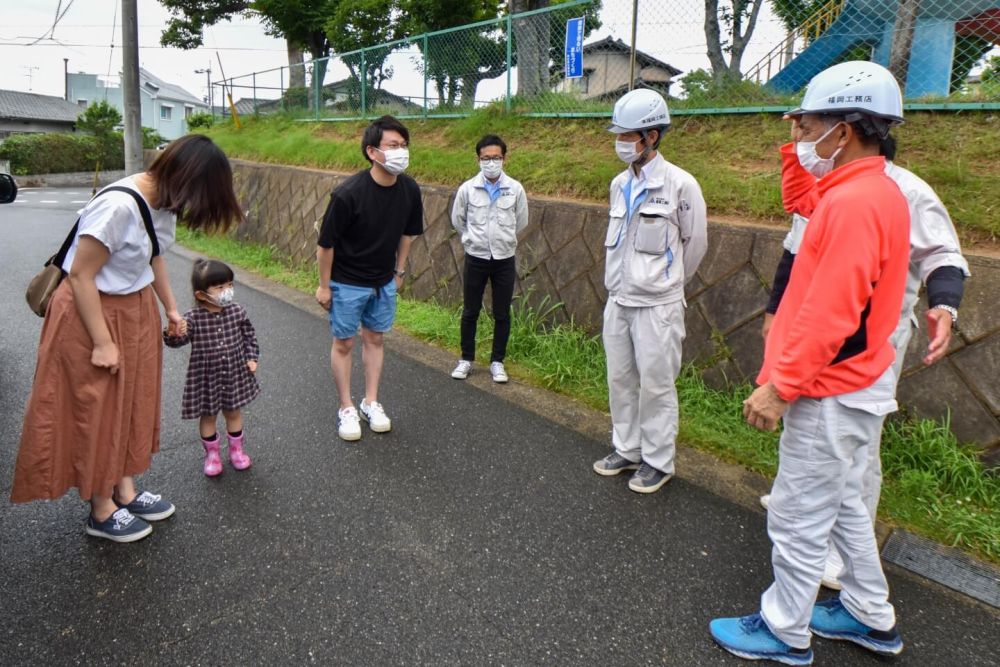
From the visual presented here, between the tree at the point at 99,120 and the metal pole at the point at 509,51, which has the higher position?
the tree at the point at 99,120

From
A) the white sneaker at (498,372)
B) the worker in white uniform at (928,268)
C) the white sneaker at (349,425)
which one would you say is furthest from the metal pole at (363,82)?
the worker in white uniform at (928,268)

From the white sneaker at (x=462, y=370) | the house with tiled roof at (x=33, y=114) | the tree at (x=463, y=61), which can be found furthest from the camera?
the house with tiled roof at (x=33, y=114)

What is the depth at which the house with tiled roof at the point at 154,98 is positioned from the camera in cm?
4691

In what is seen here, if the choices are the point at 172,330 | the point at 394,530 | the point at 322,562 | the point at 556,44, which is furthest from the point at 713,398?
the point at 556,44

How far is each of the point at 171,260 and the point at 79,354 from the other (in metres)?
8.00

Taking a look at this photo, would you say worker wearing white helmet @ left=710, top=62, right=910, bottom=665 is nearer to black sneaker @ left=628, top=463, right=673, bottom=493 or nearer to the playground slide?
black sneaker @ left=628, top=463, right=673, bottom=493

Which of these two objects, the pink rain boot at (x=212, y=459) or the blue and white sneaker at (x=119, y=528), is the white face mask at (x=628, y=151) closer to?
the pink rain boot at (x=212, y=459)

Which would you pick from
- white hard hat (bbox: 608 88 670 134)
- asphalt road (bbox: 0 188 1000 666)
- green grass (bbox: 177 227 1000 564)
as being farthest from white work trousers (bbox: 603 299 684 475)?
white hard hat (bbox: 608 88 670 134)

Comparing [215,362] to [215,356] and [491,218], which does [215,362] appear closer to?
[215,356]

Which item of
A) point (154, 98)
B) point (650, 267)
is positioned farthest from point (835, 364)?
point (154, 98)

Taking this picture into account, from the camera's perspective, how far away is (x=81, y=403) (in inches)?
95.6

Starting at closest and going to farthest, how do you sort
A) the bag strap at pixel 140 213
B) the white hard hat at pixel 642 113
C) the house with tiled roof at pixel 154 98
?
the bag strap at pixel 140 213, the white hard hat at pixel 642 113, the house with tiled roof at pixel 154 98

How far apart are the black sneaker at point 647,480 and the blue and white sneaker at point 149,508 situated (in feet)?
7.36

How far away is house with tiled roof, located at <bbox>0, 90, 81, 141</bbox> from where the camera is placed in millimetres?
37062
